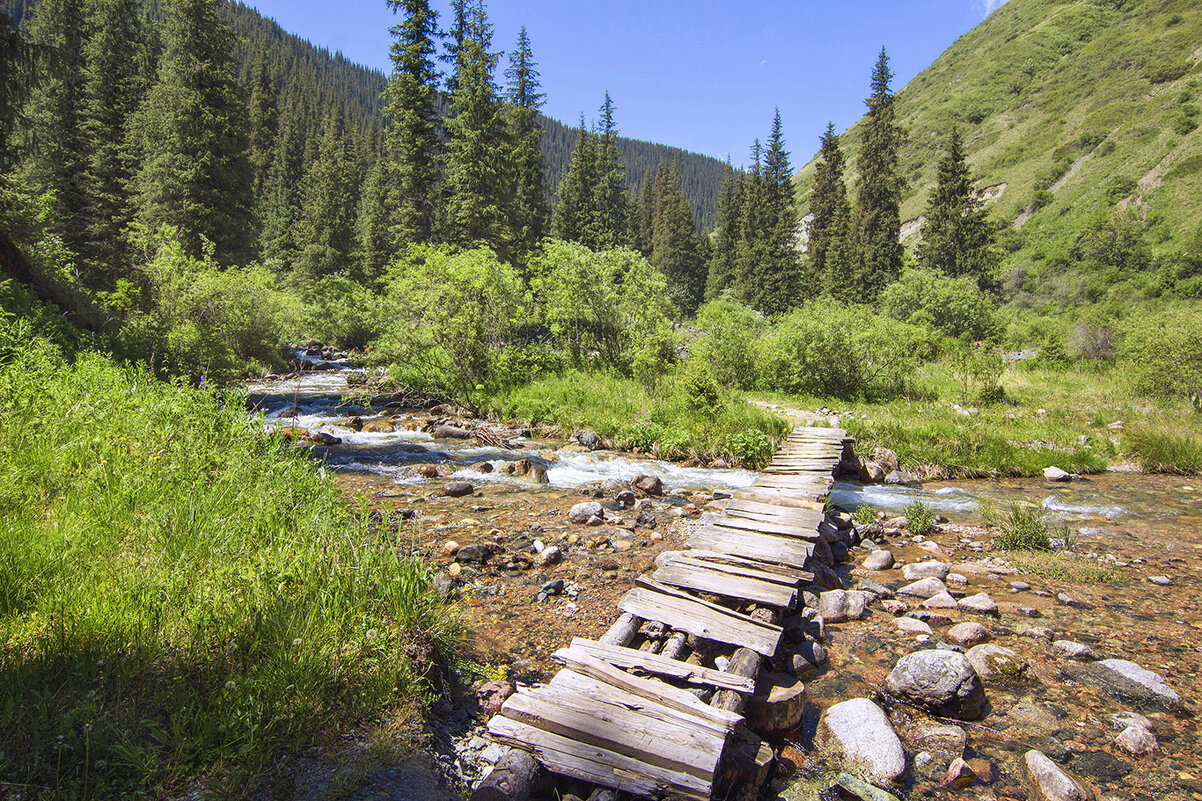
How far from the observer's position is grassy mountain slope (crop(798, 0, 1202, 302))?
1515 inches

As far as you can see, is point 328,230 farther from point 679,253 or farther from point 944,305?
point 944,305

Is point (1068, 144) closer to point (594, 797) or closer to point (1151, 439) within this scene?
point (1151, 439)

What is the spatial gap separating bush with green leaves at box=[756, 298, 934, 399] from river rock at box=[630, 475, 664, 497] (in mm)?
8831

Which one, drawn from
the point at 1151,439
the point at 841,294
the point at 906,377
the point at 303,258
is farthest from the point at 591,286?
the point at 303,258

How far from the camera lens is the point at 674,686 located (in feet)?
11.7

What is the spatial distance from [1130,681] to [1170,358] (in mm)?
14632

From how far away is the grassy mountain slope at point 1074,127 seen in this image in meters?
38.5

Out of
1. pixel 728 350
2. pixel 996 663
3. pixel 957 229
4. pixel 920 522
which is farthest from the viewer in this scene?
pixel 957 229

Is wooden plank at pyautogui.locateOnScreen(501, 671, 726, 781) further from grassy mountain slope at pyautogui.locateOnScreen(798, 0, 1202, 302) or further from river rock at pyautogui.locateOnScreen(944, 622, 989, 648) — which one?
grassy mountain slope at pyautogui.locateOnScreen(798, 0, 1202, 302)

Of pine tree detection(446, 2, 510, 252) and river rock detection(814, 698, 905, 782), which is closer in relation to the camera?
river rock detection(814, 698, 905, 782)

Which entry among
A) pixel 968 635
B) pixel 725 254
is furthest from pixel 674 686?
pixel 725 254

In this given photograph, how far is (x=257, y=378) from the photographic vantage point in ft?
66.6

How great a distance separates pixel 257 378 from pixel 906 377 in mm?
23226

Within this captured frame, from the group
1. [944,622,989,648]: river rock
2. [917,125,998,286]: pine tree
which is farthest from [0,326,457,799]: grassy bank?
[917,125,998,286]: pine tree
